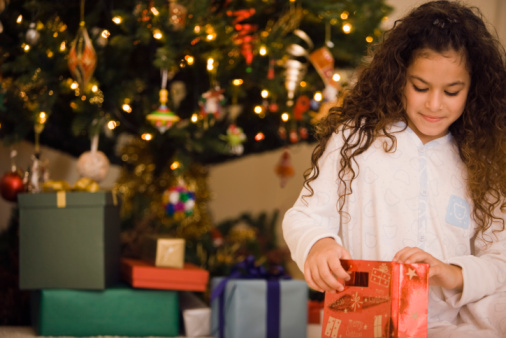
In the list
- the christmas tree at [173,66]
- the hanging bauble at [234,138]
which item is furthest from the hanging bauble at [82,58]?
the hanging bauble at [234,138]

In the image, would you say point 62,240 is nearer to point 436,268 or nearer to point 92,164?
point 92,164

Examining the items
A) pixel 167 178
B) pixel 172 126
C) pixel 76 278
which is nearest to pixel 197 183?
pixel 167 178

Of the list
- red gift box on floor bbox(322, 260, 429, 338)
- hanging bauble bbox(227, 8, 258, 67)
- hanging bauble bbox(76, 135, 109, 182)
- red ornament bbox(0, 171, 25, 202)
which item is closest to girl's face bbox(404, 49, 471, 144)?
red gift box on floor bbox(322, 260, 429, 338)

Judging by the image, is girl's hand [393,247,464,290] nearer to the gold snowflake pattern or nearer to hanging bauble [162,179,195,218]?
the gold snowflake pattern

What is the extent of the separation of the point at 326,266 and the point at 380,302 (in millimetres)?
95

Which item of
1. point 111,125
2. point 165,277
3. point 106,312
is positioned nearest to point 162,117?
point 111,125

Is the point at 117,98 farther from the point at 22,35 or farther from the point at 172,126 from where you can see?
the point at 22,35

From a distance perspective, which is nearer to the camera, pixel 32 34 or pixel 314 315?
pixel 32 34

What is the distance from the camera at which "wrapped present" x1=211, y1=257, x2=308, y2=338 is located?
163cm

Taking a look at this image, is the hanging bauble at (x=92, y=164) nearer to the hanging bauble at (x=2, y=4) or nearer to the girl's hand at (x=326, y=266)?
the hanging bauble at (x=2, y=4)

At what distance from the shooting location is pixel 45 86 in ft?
5.53

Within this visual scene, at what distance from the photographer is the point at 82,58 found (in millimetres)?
1524

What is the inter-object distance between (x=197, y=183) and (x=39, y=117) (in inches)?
25.7

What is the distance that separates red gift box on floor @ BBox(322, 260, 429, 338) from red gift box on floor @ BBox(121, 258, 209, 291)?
857 mm
